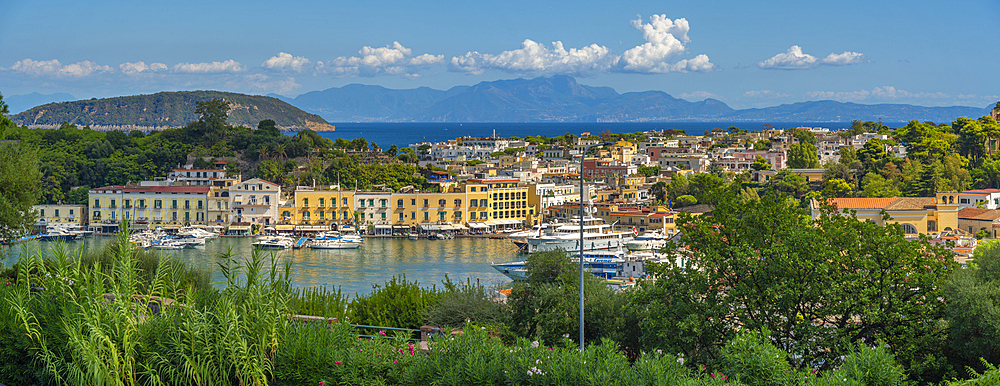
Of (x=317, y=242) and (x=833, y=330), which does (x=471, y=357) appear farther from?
(x=317, y=242)

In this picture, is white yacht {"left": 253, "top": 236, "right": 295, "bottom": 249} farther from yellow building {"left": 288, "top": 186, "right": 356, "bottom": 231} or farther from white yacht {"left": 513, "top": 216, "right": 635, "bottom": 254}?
white yacht {"left": 513, "top": 216, "right": 635, "bottom": 254}

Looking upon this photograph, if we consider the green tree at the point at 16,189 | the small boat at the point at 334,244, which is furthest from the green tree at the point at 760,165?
the green tree at the point at 16,189

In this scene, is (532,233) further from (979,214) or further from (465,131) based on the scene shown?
(465,131)

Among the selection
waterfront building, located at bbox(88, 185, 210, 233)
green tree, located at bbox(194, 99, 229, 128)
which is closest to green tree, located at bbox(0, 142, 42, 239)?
waterfront building, located at bbox(88, 185, 210, 233)

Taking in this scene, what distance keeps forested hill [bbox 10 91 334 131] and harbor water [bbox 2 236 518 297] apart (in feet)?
284

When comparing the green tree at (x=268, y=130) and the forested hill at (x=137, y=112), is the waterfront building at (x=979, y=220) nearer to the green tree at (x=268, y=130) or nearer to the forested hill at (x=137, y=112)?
the green tree at (x=268, y=130)

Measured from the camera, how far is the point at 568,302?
21.9 feet

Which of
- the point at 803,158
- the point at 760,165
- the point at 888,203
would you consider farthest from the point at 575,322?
the point at 803,158

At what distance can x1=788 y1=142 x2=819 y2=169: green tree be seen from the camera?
3928cm

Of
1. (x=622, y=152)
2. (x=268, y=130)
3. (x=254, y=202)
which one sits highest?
(x=268, y=130)

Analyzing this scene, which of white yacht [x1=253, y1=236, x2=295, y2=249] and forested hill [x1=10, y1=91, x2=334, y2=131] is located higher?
forested hill [x1=10, y1=91, x2=334, y2=131]

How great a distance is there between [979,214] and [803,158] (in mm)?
16982

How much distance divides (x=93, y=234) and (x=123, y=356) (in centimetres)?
2943

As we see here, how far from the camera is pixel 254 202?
98.5 ft
